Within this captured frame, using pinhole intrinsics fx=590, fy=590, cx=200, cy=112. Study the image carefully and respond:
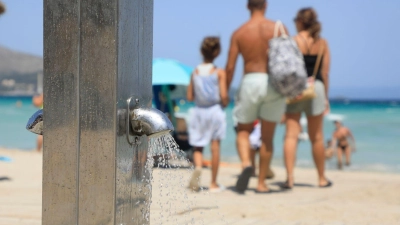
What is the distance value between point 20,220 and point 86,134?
7.56 ft

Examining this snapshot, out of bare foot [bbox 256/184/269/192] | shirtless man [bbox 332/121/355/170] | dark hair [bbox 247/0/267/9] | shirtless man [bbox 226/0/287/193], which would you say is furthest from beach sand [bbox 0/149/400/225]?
shirtless man [bbox 332/121/355/170]

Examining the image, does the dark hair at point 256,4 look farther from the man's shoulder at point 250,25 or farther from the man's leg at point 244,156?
the man's leg at point 244,156

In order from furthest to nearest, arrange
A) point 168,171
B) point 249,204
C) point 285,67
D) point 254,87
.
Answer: point 254,87 < point 285,67 < point 249,204 < point 168,171

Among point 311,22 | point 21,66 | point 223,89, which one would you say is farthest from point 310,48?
point 21,66

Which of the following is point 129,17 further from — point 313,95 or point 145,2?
point 313,95

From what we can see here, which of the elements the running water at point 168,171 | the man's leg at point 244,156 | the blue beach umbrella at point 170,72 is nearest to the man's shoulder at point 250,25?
the man's leg at point 244,156

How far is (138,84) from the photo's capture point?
169 cm

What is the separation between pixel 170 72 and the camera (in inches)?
412

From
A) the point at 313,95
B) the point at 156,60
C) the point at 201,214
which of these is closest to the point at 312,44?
the point at 313,95

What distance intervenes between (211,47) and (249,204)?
6.40 feet

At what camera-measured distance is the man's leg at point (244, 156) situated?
5945 millimetres

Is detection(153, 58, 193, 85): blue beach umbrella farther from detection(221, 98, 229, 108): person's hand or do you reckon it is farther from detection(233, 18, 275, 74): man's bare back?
detection(233, 18, 275, 74): man's bare back

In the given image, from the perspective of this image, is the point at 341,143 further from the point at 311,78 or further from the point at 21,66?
the point at 21,66

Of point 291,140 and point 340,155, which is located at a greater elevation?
point 291,140
